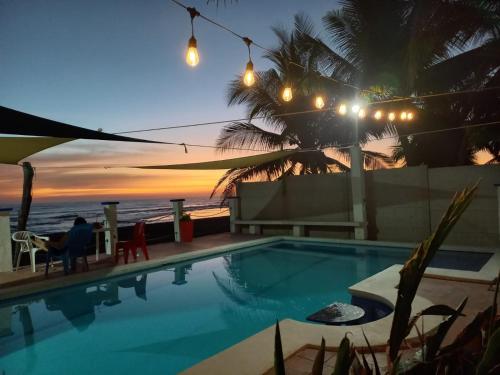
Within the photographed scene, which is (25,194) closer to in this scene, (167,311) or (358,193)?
(167,311)

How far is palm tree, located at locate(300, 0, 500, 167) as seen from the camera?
7637mm

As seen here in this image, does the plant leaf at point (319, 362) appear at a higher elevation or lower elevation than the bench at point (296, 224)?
higher

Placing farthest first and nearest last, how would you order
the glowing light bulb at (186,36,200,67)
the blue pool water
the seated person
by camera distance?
the seated person
the glowing light bulb at (186,36,200,67)
the blue pool water

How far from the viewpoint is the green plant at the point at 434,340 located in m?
0.62

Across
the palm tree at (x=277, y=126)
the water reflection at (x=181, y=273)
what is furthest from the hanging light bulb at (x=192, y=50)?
the palm tree at (x=277, y=126)

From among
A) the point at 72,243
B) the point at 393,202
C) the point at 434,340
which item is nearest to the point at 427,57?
the point at 393,202

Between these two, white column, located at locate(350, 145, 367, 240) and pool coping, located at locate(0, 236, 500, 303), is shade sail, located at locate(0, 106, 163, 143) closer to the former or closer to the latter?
pool coping, located at locate(0, 236, 500, 303)

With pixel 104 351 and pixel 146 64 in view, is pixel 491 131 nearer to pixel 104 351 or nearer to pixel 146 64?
pixel 146 64

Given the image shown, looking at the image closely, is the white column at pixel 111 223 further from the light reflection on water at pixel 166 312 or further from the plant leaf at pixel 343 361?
the plant leaf at pixel 343 361

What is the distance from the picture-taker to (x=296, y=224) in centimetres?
998

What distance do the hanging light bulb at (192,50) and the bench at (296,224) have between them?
627cm

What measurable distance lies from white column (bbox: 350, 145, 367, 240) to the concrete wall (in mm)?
302

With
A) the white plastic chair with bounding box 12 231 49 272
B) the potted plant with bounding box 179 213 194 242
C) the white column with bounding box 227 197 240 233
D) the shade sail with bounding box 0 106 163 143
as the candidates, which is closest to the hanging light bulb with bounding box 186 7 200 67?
the shade sail with bounding box 0 106 163 143

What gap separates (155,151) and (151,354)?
58.7ft
